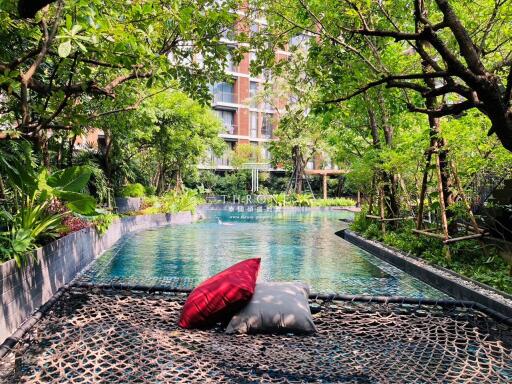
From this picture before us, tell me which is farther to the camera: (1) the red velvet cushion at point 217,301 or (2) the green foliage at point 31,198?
(2) the green foliage at point 31,198

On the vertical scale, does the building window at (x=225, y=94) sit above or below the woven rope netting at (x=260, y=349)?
above

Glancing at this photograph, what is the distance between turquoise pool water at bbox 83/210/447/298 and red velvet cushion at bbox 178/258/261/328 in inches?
86.1

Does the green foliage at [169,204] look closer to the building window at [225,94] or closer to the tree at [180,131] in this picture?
the tree at [180,131]

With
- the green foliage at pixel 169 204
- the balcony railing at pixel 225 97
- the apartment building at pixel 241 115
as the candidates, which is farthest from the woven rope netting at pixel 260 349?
the balcony railing at pixel 225 97

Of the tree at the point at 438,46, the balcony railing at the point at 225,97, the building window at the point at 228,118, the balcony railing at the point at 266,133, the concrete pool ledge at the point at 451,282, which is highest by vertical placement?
the balcony railing at the point at 225,97

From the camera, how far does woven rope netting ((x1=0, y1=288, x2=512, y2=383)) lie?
7.67 ft

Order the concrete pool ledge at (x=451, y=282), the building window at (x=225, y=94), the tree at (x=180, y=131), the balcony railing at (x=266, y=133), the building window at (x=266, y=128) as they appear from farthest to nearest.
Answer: the balcony railing at (x=266, y=133) < the building window at (x=266, y=128) < the building window at (x=225, y=94) < the tree at (x=180, y=131) < the concrete pool ledge at (x=451, y=282)

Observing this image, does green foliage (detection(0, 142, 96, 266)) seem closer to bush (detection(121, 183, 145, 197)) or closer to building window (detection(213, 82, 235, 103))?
bush (detection(121, 183, 145, 197))

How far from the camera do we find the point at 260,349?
2.74 meters

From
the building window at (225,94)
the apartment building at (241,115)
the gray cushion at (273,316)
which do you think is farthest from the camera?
the building window at (225,94)

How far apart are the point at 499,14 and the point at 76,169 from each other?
472cm

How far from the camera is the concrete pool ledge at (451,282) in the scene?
417 centimetres

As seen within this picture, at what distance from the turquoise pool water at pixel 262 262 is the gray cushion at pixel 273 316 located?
2434 mm

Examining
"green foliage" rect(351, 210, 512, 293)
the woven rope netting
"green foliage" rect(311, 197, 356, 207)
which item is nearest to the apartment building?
"green foliage" rect(311, 197, 356, 207)
